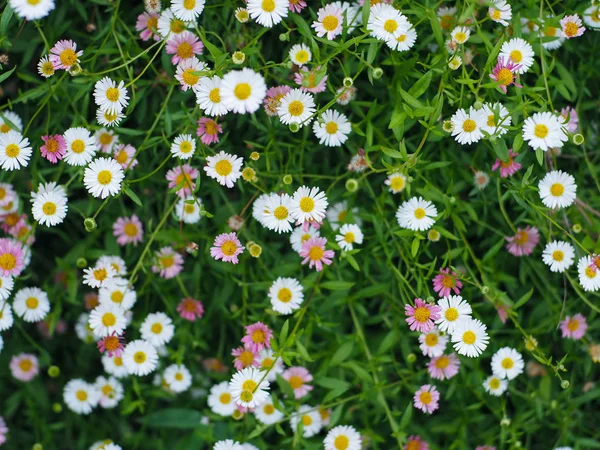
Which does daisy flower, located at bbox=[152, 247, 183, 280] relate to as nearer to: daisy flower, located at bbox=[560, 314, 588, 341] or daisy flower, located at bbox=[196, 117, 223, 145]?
daisy flower, located at bbox=[196, 117, 223, 145]

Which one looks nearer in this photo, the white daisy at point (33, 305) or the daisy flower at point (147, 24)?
the daisy flower at point (147, 24)

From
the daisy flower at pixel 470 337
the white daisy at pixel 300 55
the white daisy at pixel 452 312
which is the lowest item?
the daisy flower at pixel 470 337

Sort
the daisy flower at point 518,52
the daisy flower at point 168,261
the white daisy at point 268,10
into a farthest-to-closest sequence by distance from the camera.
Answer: the daisy flower at point 168,261, the daisy flower at point 518,52, the white daisy at point 268,10

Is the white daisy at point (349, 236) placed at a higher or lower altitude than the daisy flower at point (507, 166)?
lower

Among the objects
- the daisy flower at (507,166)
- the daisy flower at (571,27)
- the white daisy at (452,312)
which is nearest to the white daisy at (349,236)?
the white daisy at (452,312)

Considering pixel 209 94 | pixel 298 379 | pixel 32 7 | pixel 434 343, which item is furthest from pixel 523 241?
pixel 32 7

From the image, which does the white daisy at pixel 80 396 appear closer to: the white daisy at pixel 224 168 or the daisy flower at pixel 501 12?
the white daisy at pixel 224 168

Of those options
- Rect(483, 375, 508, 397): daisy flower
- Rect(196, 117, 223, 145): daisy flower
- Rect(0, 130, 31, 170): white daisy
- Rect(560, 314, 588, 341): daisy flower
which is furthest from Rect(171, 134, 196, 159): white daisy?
Rect(560, 314, 588, 341): daisy flower
